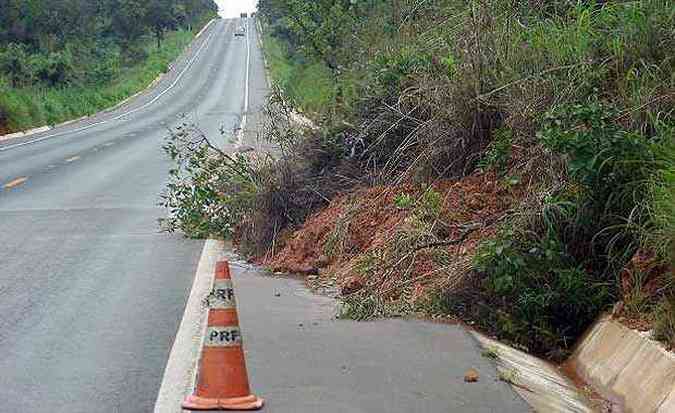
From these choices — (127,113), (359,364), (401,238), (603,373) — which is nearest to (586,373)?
(603,373)

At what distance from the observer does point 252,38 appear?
119 m

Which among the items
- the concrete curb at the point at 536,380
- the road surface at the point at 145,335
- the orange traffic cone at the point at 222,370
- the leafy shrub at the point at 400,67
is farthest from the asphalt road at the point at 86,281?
the leafy shrub at the point at 400,67

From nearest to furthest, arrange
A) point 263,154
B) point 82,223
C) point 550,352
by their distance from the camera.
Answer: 1. point 550,352
2. point 263,154
3. point 82,223

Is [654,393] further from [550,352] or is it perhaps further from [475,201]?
[475,201]

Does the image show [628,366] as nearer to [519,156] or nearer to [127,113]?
[519,156]

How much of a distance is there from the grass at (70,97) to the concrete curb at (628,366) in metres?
34.6

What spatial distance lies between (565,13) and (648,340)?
250 inches

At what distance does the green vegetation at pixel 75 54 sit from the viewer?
4891 centimetres

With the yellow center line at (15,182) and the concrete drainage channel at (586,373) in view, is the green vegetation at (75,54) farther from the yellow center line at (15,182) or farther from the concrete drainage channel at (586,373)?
the concrete drainage channel at (586,373)

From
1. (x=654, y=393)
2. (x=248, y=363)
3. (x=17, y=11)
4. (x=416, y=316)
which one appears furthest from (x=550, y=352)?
(x=17, y=11)

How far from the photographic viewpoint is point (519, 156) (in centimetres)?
1073

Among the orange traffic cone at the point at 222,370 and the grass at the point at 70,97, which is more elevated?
the orange traffic cone at the point at 222,370

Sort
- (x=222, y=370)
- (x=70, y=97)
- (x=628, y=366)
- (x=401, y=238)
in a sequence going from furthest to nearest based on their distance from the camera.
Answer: (x=70, y=97)
(x=401, y=238)
(x=628, y=366)
(x=222, y=370)

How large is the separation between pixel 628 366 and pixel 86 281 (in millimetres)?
5761
